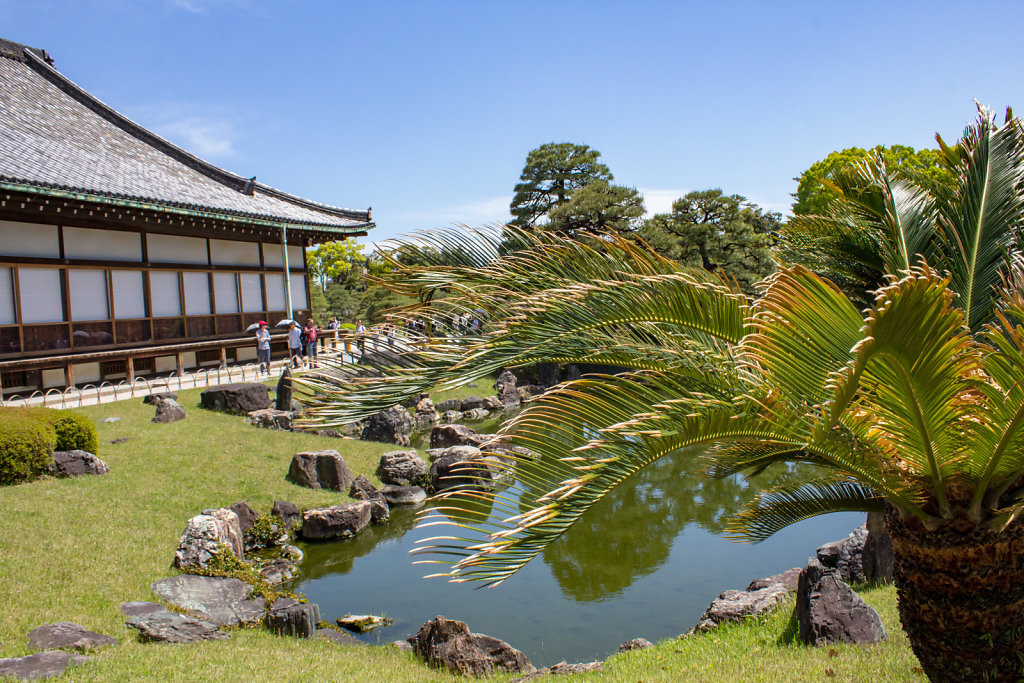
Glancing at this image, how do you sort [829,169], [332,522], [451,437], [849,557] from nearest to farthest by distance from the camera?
1. [849,557]
2. [332,522]
3. [451,437]
4. [829,169]

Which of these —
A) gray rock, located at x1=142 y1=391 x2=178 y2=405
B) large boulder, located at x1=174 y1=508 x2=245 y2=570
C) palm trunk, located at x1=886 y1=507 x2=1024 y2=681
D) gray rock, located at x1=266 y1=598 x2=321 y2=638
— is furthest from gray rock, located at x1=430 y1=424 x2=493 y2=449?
palm trunk, located at x1=886 y1=507 x2=1024 y2=681

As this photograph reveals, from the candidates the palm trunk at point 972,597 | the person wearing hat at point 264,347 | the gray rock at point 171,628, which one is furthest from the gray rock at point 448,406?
the palm trunk at point 972,597

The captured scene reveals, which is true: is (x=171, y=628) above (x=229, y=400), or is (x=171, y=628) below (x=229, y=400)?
below

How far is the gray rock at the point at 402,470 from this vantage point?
12.1 metres

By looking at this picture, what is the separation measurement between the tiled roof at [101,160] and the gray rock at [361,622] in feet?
34.7

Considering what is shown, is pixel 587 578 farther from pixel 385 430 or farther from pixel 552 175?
pixel 552 175

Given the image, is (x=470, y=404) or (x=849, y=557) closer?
(x=849, y=557)

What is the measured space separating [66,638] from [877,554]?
800 centimetres

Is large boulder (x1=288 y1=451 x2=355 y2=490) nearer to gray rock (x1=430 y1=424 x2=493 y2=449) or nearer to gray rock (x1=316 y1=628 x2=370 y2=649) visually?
gray rock (x1=430 y1=424 x2=493 y2=449)

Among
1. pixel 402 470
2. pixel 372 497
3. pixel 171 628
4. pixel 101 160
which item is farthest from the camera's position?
pixel 101 160

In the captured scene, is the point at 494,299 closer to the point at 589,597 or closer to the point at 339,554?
the point at 589,597

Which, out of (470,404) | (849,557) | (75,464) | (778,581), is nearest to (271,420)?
(75,464)

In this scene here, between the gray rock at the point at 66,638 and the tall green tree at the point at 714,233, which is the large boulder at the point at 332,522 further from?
the tall green tree at the point at 714,233

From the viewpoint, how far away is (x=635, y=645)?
6.54 metres
